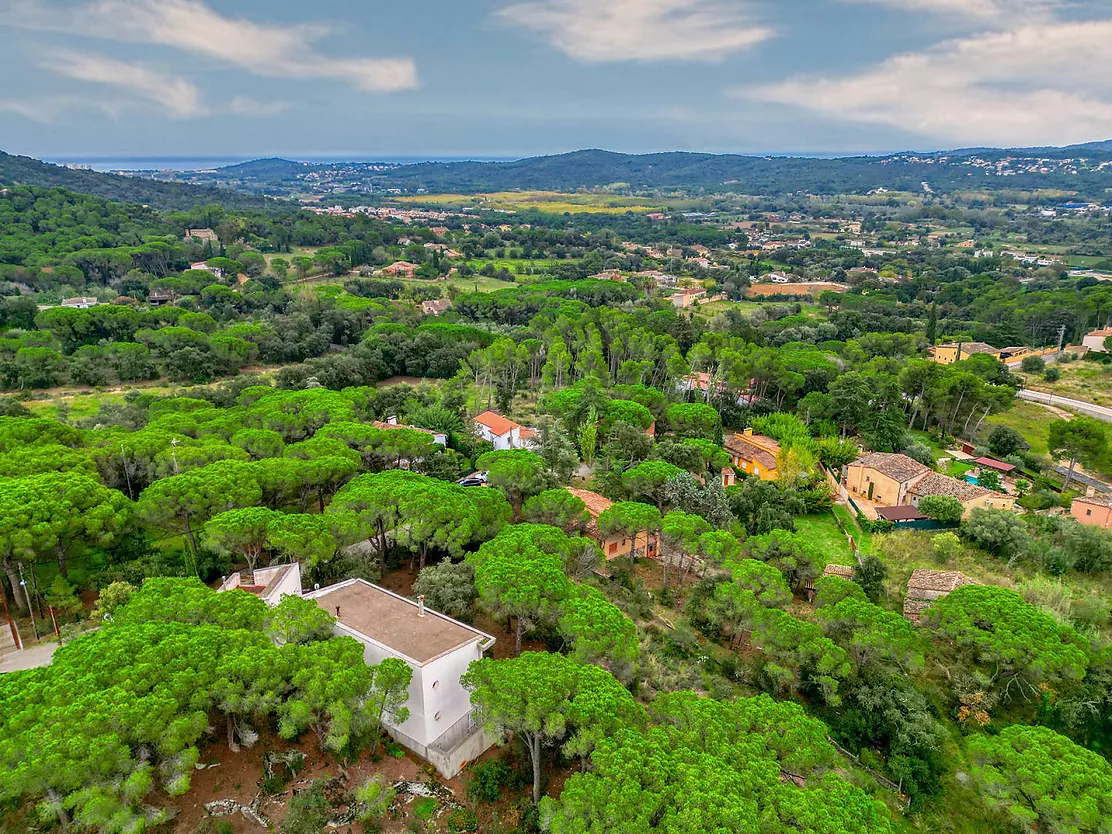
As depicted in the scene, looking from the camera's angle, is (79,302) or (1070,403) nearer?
(1070,403)

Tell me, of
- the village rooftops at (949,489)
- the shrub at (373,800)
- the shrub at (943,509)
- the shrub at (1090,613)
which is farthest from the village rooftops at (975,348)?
the shrub at (373,800)

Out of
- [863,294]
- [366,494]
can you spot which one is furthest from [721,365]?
[863,294]

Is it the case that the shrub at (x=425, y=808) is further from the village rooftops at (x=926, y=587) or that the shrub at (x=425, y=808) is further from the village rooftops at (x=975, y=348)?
the village rooftops at (x=975, y=348)

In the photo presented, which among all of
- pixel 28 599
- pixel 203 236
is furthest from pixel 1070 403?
pixel 203 236

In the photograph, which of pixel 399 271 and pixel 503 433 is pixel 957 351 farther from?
pixel 399 271

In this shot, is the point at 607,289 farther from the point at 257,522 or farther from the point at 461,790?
the point at 461,790

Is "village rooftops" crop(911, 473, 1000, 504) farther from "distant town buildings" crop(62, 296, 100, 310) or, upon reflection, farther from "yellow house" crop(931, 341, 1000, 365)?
"distant town buildings" crop(62, 296, 100, 310)

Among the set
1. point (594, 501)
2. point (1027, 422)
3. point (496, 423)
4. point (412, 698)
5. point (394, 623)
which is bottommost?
point (1027, 422)
